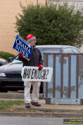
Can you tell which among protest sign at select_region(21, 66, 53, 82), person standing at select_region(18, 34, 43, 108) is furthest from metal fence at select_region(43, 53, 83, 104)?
person standing at select_region(18, 34, 43, 108)

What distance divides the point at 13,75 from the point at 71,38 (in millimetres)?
23466

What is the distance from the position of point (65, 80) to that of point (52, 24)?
91.6ft

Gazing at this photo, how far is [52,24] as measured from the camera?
142ft

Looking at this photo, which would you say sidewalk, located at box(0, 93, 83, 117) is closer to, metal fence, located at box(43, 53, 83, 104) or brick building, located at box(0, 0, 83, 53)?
metal fence, located at box(43, 53, 83, 104)

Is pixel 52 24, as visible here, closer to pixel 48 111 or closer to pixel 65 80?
pixel 65 80

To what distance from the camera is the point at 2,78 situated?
2127cm

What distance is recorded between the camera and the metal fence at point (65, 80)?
15.6 metres

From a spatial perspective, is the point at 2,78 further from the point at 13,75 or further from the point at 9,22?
the point at 9,22

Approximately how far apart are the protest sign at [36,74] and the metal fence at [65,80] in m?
0.46

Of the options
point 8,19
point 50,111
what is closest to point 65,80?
point 50,111

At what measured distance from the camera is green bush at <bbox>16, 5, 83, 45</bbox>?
4334 cm

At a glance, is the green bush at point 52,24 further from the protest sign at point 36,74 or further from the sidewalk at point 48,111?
the sidewalk at point 48,111

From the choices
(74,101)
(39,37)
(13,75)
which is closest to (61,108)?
(74,101)

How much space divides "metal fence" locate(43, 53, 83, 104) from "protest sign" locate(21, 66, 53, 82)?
0.46 meters
